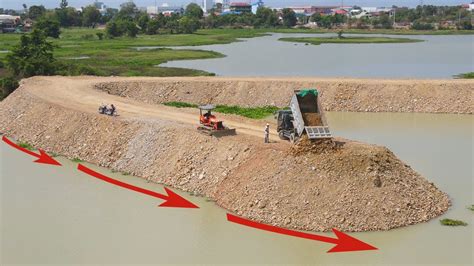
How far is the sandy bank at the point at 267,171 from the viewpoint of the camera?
59.6 feet

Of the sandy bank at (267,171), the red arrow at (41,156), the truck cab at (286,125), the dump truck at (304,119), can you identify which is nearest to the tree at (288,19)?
the sandy bank at (267,171)

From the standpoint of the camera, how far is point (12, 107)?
3431cm

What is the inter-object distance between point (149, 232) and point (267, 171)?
14.6ft

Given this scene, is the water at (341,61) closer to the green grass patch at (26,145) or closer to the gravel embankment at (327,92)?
the gravel embankment at (327,92)

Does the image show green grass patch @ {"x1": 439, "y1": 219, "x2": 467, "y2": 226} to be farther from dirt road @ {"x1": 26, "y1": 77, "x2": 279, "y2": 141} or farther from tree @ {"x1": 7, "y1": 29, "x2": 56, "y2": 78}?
tree @ {"x1": 7, "y1": 29, "x2": 56, "y2": 78}

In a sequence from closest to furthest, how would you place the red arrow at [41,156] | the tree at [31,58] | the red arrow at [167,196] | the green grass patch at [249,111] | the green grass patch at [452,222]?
the green grass patch at [452,222] → the red arrow at [167,196] → the red arrow at [41,156] → the green grass patch at [249,111] → the tree at [31,58]

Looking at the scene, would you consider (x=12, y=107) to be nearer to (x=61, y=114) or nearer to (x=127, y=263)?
(x=61, y=114)

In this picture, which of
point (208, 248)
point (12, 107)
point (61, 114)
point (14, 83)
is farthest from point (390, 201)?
point (14, 83)

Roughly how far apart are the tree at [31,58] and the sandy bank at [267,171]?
731 inches

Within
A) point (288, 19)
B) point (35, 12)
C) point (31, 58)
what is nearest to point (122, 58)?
point (31, 58)

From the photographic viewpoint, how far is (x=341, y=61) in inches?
2534

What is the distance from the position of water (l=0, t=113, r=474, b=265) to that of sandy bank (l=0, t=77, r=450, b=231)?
653mm

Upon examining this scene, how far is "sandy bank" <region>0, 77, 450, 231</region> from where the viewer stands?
1816cm

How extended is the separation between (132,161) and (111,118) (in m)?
4.30
